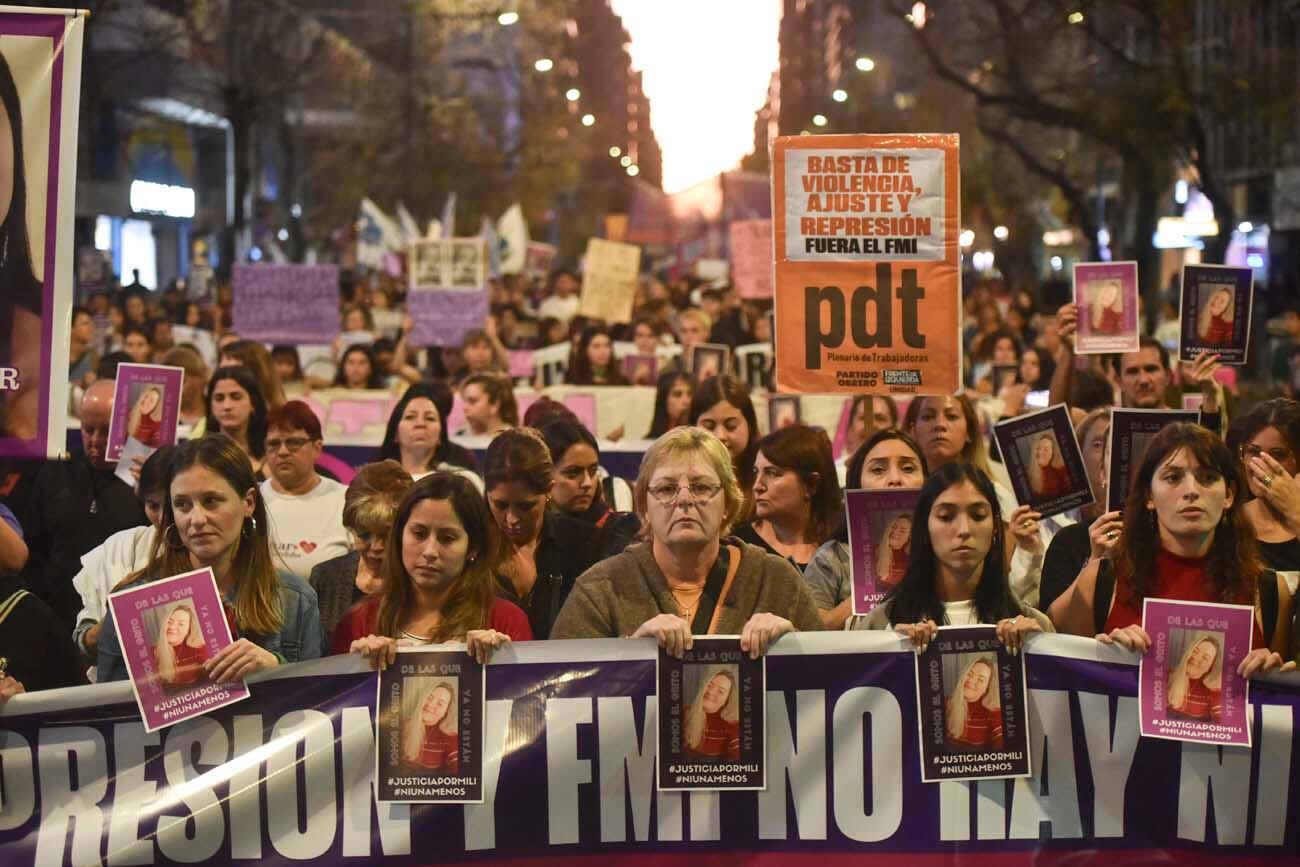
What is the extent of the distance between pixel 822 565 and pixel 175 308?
21.3 meters

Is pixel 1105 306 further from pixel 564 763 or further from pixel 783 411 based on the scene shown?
pixel 564 763

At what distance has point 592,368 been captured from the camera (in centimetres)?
Result: 1600

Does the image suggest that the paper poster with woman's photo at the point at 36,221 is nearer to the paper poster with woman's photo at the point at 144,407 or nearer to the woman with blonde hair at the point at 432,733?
the woman with blonde hair at the point at 432,733

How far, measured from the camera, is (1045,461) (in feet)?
23.0

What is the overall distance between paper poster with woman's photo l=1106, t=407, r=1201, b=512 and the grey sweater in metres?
1.80

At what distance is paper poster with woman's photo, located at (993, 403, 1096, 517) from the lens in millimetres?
6949

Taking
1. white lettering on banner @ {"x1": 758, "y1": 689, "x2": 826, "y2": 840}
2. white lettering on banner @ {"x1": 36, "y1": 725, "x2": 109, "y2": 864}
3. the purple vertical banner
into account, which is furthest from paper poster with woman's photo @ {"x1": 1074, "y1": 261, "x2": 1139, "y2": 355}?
the purple vertical banner

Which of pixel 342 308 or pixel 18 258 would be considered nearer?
pixel 18 258

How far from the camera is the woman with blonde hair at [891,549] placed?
20.6 feet

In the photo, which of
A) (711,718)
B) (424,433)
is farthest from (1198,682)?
(424,433)

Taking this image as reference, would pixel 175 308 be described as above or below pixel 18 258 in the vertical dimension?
above

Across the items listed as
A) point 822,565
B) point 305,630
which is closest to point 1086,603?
point 822,565

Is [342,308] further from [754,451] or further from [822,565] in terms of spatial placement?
[822,565]

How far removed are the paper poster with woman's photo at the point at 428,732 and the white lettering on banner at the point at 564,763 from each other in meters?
0.20
